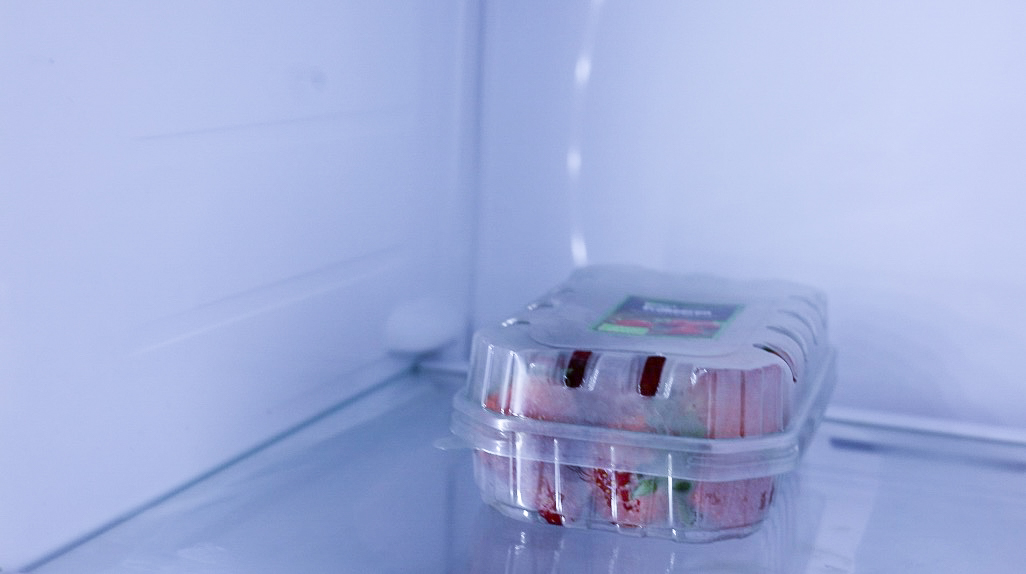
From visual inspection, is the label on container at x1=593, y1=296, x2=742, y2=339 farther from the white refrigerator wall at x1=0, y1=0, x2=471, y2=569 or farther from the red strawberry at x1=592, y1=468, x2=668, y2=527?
the white refrigerator wall at x1=0, y1=0, x2=471, y2=569

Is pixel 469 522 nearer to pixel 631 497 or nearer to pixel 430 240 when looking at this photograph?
pixel 631 497

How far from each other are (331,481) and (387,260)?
1.09 feet

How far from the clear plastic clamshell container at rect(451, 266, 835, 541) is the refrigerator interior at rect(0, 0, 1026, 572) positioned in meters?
0.03

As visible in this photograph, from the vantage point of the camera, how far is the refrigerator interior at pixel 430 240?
82 cm

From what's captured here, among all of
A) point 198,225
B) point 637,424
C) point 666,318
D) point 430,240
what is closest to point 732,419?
point 637,424

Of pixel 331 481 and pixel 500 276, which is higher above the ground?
pixel 500 276

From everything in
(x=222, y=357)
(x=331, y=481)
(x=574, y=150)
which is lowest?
(x=331, y=481)

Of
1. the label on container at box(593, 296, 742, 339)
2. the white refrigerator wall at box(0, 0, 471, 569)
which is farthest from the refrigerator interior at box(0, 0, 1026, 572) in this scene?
the label on container at box(593, 296, 742, 339)

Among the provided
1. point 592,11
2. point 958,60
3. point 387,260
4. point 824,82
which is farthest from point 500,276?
point 958,60

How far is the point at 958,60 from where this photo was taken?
3.75ft

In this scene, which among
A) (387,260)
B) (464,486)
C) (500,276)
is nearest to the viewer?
(464,486)

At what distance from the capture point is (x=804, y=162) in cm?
122

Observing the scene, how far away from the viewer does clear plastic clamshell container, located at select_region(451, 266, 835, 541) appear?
814mm

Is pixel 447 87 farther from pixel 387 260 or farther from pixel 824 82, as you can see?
pixel 824 82
